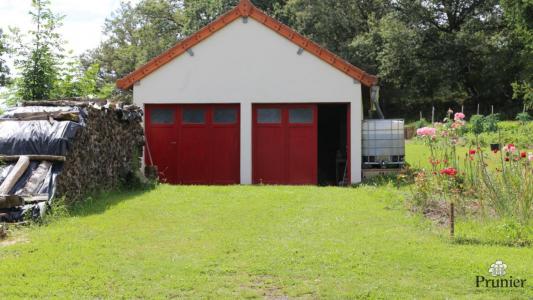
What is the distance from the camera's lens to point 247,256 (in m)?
6.80

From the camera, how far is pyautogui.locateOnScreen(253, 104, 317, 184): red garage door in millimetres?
16141

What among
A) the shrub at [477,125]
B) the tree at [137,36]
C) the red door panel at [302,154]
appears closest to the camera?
the red door panel at [302,154]

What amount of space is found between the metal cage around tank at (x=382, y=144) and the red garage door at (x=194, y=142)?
3754mm

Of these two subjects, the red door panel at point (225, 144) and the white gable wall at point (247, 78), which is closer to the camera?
the white gable wall at point (247, 78)

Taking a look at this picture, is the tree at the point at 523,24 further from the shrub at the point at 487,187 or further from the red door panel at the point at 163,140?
the shrub at the point at 487,187

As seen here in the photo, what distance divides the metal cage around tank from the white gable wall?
40 centimetres

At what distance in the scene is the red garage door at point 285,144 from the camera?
1614cm

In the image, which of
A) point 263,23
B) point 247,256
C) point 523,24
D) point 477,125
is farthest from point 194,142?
point 523,24

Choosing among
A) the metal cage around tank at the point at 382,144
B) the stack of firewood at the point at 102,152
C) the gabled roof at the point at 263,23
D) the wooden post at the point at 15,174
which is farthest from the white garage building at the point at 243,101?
the wooden post at the point at 15,174

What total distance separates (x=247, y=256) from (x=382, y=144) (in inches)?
394

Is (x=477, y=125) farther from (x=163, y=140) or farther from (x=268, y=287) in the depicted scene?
(x=268, y=287)

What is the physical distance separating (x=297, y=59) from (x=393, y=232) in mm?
8550

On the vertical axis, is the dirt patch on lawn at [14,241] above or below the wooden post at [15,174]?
below

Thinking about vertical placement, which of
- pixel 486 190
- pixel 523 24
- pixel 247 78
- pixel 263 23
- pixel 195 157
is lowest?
pixel 486 190
